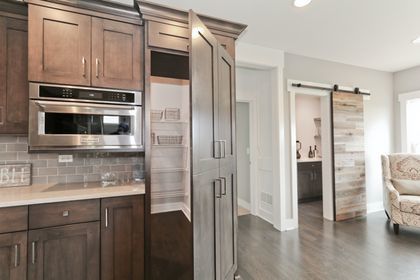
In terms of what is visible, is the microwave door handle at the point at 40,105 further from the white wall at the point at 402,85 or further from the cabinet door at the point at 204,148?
the white wall at the point at 402,85

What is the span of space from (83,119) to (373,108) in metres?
4.86

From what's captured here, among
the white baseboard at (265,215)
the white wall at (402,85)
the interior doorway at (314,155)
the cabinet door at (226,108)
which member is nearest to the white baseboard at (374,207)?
the interior doorway at (314,155)

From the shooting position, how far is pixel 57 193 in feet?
5.39

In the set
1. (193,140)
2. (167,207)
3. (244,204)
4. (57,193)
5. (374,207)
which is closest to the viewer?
(193,140)

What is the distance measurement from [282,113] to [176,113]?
1.58 meters

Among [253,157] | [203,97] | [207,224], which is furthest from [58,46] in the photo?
[253,157]

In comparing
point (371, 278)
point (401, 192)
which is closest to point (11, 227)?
point (371, 278)

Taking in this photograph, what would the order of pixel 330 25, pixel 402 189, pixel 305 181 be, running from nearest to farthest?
1. pixel 330 25
2. pixel 402 189
3. pixel 305 181

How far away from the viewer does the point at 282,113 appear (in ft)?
10.5

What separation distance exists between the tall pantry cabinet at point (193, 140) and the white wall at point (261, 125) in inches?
51.3

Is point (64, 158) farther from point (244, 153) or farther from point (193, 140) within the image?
point (244, 153)

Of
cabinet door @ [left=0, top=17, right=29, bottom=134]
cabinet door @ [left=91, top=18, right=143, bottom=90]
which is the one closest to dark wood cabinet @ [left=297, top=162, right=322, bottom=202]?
cabinet door @ [left=91, top=18, right=143, bottom=90]

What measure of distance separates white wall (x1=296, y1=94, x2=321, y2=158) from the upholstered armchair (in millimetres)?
1781

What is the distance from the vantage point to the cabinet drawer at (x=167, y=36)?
183 centimetres
